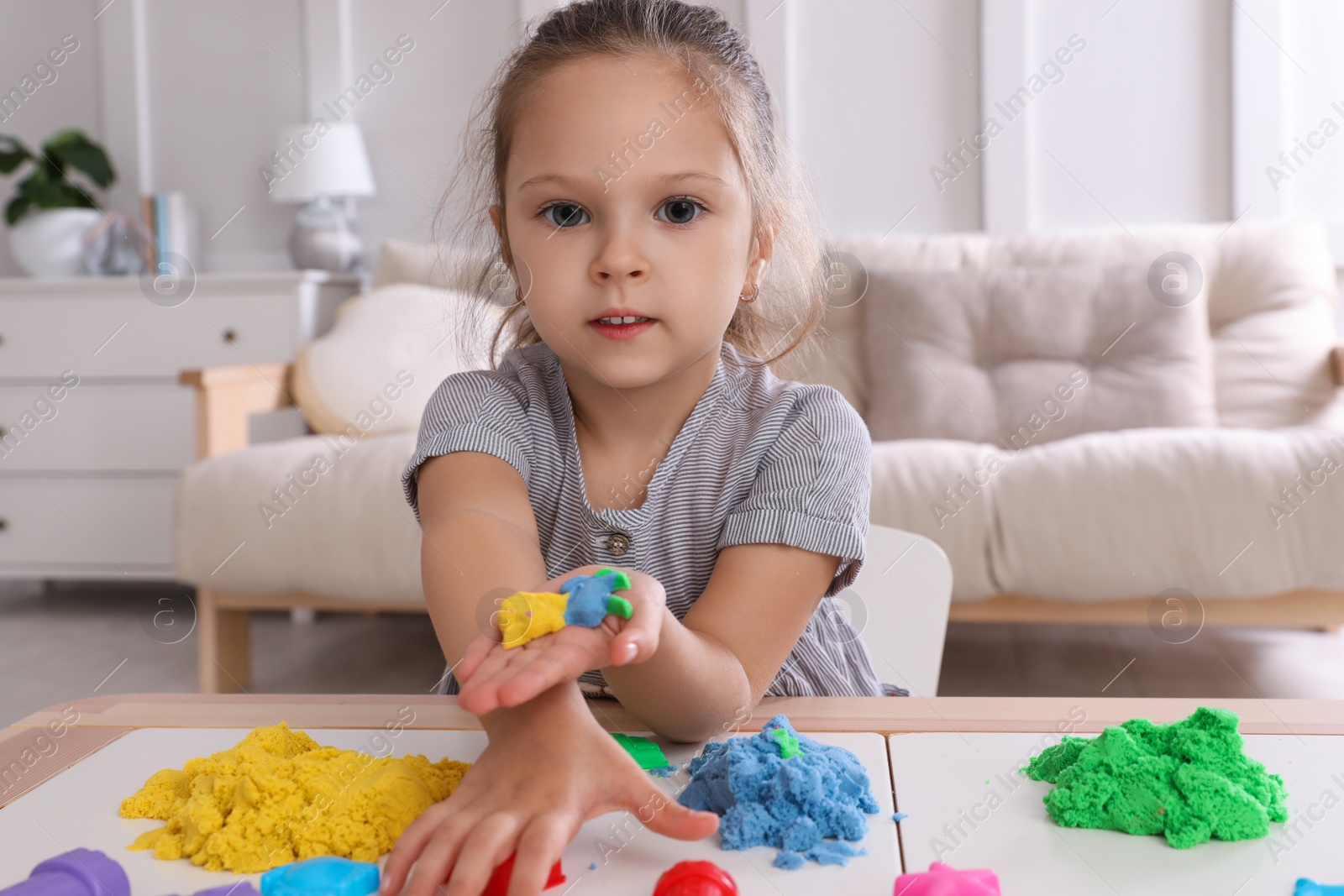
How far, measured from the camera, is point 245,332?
8.25 feet

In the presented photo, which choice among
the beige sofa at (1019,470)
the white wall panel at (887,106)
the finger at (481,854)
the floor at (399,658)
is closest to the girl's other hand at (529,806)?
the finger at (481,854)

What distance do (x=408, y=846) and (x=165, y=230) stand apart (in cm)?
281

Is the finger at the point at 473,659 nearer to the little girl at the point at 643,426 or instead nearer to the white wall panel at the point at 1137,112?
the little girl at the point at 643,426

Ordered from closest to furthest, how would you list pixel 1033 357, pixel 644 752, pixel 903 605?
pixel 644 752 → pixel 903 605 → pixel 1033 357

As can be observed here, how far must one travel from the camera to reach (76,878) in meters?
0.37

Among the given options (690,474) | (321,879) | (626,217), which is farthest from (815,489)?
(321,879)

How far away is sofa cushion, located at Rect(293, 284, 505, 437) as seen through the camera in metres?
2.19

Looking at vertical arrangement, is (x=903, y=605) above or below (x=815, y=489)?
below

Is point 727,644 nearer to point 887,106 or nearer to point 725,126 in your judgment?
point 725,126

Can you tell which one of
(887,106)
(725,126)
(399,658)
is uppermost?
(887,106)

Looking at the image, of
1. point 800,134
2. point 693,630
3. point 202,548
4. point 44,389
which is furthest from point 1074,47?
point 44,389

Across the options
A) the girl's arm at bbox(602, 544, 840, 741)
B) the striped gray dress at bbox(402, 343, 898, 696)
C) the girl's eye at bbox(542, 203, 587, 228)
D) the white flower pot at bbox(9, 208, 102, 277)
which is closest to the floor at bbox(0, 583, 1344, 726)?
the white flower pot at bbox(9, 208, 102, 277)

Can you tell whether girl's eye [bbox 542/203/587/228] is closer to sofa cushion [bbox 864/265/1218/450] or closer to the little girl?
the little girl

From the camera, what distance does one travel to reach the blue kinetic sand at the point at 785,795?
0.40 metres
